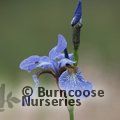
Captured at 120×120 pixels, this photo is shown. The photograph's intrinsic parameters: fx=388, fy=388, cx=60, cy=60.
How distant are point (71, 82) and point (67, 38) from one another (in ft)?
1.68

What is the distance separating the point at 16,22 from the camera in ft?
4.77

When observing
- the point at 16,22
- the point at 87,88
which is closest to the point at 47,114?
the point at 16,22

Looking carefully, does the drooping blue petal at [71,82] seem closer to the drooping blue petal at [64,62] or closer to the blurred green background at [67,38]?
the drooping blue petal at [64,62]

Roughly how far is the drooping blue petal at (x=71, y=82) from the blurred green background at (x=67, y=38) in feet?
1.54

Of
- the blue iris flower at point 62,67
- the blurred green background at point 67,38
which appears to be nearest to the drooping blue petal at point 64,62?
the blue iris flower at point 62,67

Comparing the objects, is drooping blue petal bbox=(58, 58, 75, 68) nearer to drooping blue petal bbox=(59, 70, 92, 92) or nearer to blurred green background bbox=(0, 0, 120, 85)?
drooping blue petal bbox=(59, 70, 92, 92)

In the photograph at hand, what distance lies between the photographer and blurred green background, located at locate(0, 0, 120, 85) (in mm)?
1384

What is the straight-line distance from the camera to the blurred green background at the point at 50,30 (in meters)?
1.38

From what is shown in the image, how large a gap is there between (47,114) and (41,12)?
15.4 inches

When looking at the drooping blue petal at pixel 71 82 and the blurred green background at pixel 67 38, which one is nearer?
the drooping blue petal at pixel 71 82

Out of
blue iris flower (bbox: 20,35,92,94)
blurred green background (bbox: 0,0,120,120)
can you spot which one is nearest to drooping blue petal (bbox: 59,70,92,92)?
blue iris flower (bbox: 20,35,92,94)

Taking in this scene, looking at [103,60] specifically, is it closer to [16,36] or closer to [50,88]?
[50,88]

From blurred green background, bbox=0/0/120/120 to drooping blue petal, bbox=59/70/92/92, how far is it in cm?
47

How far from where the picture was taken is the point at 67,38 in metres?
1.32
